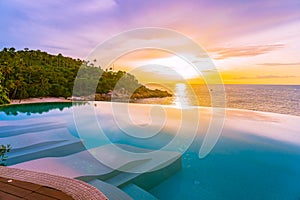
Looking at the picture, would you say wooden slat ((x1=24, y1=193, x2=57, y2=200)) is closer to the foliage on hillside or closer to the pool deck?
the pool deck

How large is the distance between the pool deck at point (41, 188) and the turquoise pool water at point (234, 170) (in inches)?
61.6

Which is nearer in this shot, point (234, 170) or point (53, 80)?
point (234, 170)

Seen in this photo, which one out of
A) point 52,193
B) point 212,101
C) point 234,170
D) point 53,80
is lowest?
point 234,170

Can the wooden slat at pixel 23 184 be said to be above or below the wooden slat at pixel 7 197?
below

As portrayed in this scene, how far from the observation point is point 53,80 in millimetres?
17938

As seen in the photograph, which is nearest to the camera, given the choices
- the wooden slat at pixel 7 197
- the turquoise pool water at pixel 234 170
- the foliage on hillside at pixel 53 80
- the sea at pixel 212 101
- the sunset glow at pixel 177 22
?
the wooden slat at pixel 7 197

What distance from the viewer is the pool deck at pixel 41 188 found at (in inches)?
58.7

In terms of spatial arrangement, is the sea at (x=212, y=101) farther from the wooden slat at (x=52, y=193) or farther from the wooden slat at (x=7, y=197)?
the wooden slat at (x=7, y=197)

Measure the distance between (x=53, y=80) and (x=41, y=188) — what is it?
18417 mm

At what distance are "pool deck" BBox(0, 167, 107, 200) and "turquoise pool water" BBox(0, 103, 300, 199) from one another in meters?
1.57

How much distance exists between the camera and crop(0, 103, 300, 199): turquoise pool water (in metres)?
3.11

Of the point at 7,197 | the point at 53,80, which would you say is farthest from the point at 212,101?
the point at 53,80

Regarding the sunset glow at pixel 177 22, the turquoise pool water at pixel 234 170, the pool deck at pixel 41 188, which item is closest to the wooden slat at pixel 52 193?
the pool deck at pixel 41 188

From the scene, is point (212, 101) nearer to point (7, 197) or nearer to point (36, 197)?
point (36, 197)
